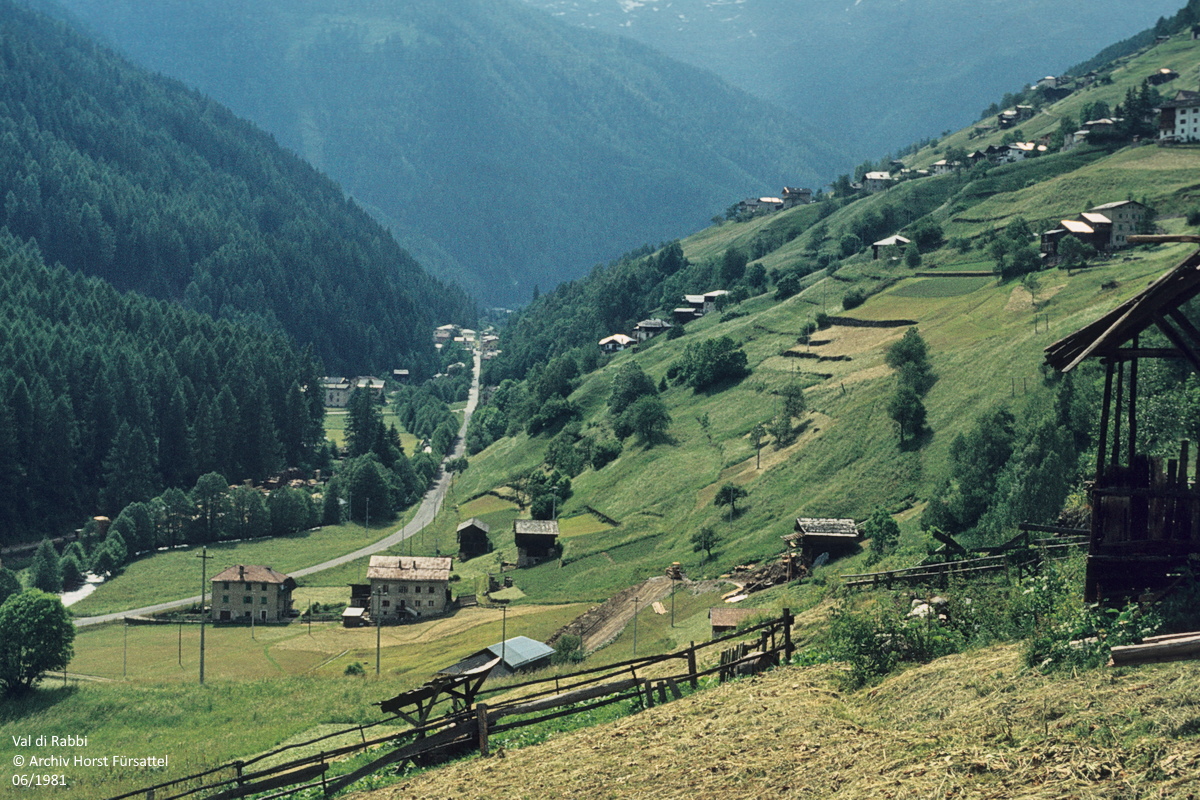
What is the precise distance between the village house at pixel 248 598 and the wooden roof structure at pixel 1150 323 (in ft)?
275

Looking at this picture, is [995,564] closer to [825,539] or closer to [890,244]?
[825,539]

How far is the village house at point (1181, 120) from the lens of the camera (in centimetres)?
14962

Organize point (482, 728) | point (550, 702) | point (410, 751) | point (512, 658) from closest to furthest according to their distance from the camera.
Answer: point (410, 751) → point (482, 728) → point (550, 702) → point (512, 658)

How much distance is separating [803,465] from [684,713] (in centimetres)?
6628

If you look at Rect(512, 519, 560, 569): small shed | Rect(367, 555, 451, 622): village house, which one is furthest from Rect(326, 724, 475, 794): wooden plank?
Rect(512, 519, 560, 569): small shed

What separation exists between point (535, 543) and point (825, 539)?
38531 mm

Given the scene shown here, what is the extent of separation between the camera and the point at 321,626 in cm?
9331

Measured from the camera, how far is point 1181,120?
151125 mm

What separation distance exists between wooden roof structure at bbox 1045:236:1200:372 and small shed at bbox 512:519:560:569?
78.1m

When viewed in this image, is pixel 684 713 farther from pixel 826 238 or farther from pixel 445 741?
pixel 826 238

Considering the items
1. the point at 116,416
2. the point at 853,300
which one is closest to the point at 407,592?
the point at 853,300

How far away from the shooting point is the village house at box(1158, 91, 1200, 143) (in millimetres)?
149625

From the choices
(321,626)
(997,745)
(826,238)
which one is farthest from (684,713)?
(826,238)

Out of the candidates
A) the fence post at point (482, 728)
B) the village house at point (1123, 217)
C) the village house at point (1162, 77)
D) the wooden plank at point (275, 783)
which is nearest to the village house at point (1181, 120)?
the village house at point (1123, 217)
